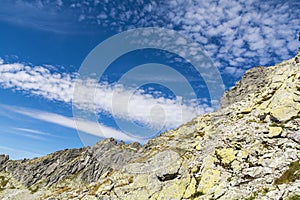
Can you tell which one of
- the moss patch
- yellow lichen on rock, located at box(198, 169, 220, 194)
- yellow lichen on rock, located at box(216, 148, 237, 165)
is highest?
yellow lichen on rock, located at box(216, 148, 237, 165)

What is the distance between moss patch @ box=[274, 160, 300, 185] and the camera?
3209 cm

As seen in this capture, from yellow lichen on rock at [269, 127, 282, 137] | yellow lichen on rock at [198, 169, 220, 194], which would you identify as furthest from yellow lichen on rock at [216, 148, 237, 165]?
yellow lichen on rock at [269, 127, 282, 137]

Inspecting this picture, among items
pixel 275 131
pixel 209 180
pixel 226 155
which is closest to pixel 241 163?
pixel 226 155

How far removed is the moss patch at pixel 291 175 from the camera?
32094mm

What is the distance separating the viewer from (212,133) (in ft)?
205

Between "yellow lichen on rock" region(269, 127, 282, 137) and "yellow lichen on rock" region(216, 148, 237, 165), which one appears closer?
"yellow lichen on rock" region(269, 127, 282, 137)

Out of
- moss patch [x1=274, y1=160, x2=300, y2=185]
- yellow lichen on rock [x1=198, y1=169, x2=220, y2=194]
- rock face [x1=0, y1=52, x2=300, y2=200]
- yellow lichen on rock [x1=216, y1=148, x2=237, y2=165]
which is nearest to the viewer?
moss patch [x1=274, y1=160, x2=300, y2=185]

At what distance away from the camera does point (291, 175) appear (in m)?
32.9

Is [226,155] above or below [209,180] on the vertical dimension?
above

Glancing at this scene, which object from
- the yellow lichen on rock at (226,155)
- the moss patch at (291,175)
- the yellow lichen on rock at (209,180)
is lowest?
the moss patch at (291,175)

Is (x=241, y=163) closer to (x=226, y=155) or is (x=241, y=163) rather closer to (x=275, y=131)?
(x=226, y=155)

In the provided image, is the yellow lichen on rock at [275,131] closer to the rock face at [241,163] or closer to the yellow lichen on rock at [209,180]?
the rock face at [241,163]

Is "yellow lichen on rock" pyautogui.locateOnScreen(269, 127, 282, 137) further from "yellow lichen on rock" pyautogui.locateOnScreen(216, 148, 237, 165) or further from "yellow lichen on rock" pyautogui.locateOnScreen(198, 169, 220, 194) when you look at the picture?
"yellow lichen on rock" pyautogui.locateOnScreen(198, 169, 220, 194)

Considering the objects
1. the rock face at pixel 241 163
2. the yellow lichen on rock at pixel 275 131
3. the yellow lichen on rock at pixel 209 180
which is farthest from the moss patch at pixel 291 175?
the yellow lichen on rock at pixel 209 180
